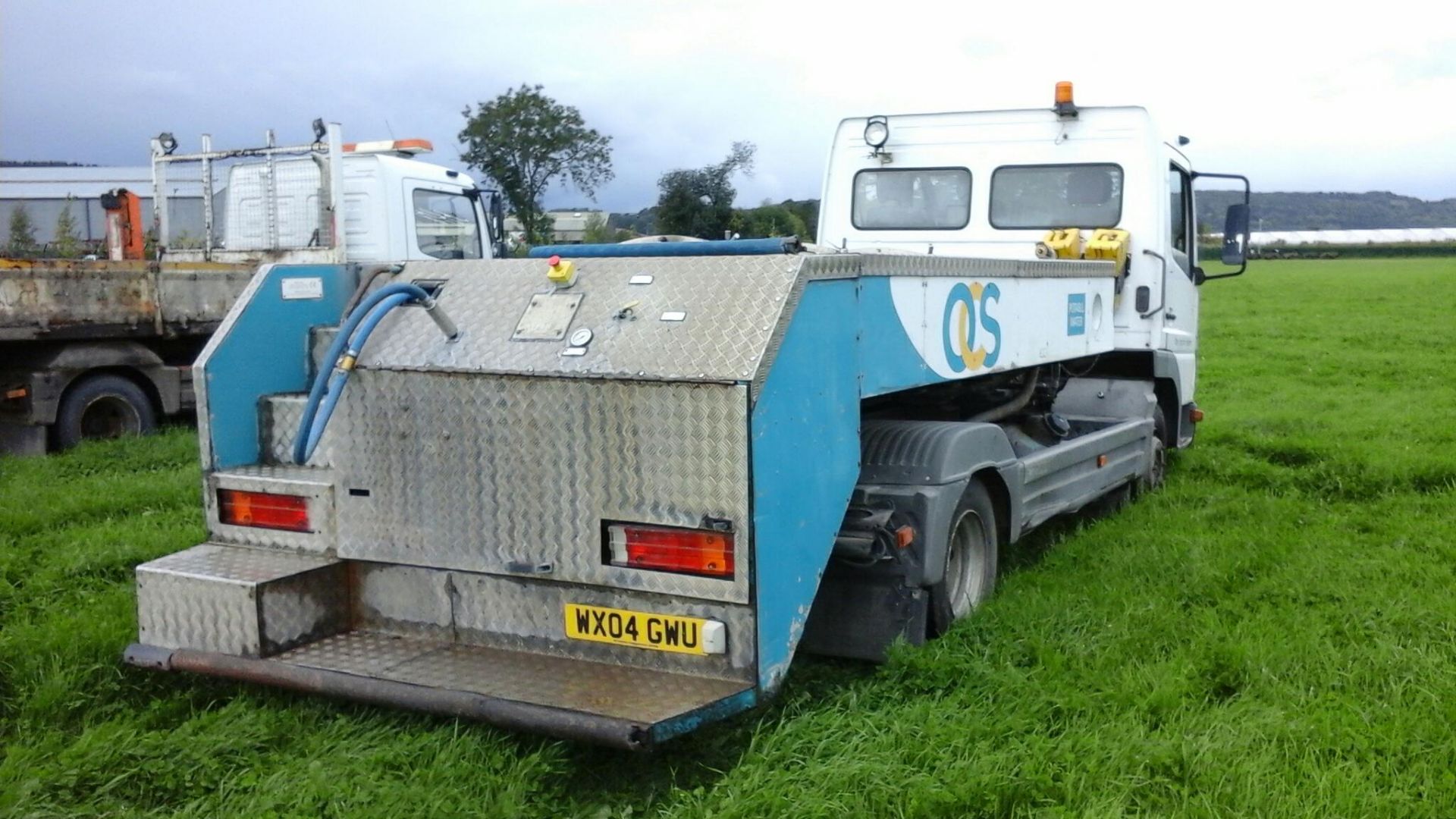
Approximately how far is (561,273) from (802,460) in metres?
1.05

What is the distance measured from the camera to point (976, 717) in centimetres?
417

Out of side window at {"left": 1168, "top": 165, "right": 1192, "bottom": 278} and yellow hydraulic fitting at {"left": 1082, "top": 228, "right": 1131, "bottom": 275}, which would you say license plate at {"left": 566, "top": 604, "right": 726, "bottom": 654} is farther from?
side window at {"left": 1168, "top": 165, "right": 1192, "bottom": 278}

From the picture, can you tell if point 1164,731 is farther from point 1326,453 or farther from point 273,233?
point 273,233

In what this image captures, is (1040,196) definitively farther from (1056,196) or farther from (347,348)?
(347,348)

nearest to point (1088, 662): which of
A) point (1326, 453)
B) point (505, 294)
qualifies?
point (505, 294)

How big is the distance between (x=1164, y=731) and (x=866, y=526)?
3.81 ft

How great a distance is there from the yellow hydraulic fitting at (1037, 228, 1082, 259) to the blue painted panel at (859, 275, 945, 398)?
327 centimetres

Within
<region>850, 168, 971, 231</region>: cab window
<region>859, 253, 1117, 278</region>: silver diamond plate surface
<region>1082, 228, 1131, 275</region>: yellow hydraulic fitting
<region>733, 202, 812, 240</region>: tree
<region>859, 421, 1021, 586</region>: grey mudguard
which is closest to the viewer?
<region>859, 253, 1117, 278</region>: silver diamond plate surface

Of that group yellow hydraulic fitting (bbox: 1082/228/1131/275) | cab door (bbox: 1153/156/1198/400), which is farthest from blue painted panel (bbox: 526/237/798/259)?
cab door (bbox: 1153/156/1198/400)

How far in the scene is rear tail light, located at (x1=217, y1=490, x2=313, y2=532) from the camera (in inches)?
179

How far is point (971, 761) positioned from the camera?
12.5 feet

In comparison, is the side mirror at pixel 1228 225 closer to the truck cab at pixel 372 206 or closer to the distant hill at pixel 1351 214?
the truck cab at pixel 372 206

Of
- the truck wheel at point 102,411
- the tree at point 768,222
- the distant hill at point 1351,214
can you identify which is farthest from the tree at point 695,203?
the distant hill at point 1351,214

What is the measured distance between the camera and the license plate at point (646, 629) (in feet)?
12.8
